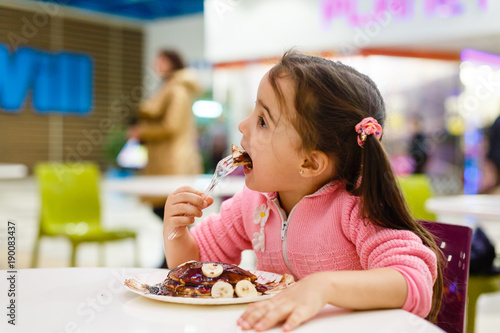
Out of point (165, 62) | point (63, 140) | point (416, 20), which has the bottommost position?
point (63, 140)

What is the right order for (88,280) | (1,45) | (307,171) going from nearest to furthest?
(88,280)
(307,171)
(1,45)

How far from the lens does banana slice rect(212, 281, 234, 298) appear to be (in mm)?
826

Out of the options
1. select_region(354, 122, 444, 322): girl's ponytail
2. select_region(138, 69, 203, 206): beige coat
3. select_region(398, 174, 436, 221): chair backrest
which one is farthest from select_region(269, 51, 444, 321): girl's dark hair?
select_region(138, 69, 203, 206): beige coat

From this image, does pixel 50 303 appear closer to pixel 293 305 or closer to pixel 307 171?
pixel 293 305

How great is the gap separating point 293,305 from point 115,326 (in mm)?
233

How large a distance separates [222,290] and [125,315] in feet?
0.49

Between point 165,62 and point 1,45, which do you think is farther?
point 1,45

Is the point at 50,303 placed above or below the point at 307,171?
below

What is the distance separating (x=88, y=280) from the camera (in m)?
0.97

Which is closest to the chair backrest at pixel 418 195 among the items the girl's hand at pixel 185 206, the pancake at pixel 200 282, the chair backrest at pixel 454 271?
the chair backrest at pixel 454 271

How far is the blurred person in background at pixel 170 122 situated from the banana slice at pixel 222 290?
132 inches

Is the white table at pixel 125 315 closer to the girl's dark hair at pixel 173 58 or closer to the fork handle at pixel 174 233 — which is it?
the fork handle at pixel 174 233

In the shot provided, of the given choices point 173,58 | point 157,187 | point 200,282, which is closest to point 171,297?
point 200,282

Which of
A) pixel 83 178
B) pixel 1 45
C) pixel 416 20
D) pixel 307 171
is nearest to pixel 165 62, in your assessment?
pixel 83 178
